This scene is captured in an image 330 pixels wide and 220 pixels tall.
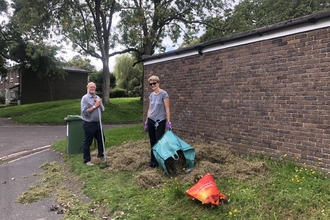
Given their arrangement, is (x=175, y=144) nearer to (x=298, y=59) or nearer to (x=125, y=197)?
(x=125, y=197)

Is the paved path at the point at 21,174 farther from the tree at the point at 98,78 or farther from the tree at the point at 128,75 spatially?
the tree at the point at 98,78

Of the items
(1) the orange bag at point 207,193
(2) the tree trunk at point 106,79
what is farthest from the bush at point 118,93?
(1) the orange bag at point 207,193

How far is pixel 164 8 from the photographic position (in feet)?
71.2

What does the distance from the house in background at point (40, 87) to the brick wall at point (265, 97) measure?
29707 mm

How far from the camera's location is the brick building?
15.8 feet

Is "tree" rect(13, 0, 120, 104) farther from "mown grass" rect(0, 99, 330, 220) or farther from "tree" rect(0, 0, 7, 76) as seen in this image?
"mown grass" rect(0, 99, 330, 220)

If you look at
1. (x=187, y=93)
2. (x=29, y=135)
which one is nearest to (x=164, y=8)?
(x=29, y=135)

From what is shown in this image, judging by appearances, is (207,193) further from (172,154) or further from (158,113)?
(158,113)

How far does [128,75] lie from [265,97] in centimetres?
3630

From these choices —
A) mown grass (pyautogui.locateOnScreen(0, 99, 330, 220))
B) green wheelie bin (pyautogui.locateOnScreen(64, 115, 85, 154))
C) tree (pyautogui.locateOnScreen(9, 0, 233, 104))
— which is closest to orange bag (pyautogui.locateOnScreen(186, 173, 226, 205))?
mown grass (pyautogui.locateOnScreen(0, 99, 330, 220))

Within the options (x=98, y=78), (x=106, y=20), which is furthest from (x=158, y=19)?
(x=98, y=78)

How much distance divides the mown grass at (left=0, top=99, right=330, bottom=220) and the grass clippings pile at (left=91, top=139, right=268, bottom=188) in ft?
0.48

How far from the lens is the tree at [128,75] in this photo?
→ 132 ft

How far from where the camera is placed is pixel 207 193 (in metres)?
3.84
